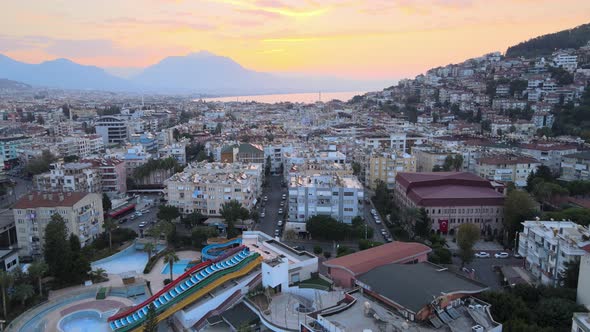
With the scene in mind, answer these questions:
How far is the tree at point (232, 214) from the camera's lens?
92.8 ft

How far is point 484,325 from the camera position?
15.6 meters

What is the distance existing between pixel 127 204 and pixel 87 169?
4916 millimetres

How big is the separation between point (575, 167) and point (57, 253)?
41425 mm

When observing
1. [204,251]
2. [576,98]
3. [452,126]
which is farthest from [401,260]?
[576,98]

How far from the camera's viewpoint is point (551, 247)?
21656 millimetres

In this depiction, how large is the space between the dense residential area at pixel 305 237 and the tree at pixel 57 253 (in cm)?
8

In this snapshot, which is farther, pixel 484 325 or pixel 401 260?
pixel 401 260

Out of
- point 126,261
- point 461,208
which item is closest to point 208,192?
point 126,261

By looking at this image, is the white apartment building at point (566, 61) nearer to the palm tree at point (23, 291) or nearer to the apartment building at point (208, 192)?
the apartment building at point (208, 192)

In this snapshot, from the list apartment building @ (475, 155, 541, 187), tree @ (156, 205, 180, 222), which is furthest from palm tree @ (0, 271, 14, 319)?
apartment building @ (475, 155, 541, 187)

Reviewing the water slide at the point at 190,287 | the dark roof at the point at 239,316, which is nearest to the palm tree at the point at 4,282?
the water slide at the point at 190,287

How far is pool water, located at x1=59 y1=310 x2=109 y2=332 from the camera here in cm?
1930

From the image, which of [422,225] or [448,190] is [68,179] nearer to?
[422,225]

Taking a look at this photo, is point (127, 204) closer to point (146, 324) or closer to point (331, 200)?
point (331, 200)
